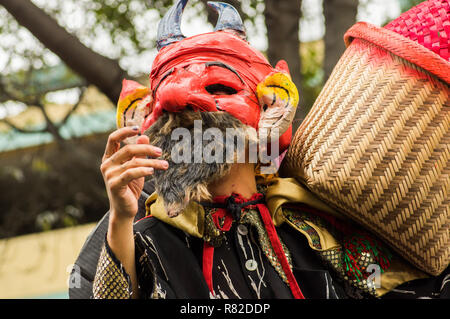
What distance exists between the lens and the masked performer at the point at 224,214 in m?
1.73

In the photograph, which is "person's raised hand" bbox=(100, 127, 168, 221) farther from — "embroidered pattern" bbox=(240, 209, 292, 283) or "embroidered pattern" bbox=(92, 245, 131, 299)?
"embroidered pattern" bbox=(240, 209, 292, 283)

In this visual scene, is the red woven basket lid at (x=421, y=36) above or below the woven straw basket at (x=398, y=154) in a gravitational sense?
above

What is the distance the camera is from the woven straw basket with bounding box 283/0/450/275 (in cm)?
176


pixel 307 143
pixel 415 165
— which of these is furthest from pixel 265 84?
pixel 415 165

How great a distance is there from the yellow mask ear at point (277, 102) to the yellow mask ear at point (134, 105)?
1.52 feet

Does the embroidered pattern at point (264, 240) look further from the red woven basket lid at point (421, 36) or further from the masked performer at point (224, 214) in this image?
the red woven basket lid at point (421, 36)

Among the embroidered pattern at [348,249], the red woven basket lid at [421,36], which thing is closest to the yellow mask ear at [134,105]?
the embroidered pattern at [348,249]

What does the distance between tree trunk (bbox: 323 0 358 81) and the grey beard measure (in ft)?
5.74

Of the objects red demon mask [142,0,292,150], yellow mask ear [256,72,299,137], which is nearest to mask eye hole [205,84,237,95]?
red demon mask [142,0,292,150]

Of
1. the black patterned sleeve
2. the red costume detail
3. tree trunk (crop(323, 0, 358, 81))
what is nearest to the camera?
the black patterned sleeve

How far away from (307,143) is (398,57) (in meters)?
0.46

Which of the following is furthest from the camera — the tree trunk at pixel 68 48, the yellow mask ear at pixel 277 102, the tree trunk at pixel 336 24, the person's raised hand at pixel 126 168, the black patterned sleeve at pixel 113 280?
the tree trunk at pixel 336 24

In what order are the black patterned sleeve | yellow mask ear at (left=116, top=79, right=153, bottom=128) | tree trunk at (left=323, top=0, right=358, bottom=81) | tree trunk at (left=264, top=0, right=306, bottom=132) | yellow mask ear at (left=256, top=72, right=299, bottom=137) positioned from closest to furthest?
the black patterned sleeve, yellow mask ear at (left=256, top=72, right=299, bottom=137), yellow mask ear at (left=116, top=79, right=153, bottom=128), tree trunk at (left=264, top=0, right=306, bottom=132), tree trunk at (left=323, top=0, right=358, bottom=81)
